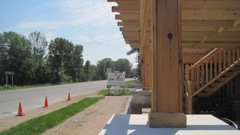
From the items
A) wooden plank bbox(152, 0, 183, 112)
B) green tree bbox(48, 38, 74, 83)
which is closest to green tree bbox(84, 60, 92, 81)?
green tree bbox(48, 38, 74, 83)

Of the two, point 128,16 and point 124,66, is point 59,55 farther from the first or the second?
point 128,16

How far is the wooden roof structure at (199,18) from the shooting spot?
571cm

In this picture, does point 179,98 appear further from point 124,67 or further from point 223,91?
point 124,67

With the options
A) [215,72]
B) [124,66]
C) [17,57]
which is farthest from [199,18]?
[124,66]

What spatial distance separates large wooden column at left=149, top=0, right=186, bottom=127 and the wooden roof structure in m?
1.98

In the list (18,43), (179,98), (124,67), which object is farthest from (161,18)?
(124,67)

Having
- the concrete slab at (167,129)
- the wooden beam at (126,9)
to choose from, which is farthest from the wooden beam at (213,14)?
the concrete slab at (167,129)

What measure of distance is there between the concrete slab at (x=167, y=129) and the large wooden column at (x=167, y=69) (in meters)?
0.09

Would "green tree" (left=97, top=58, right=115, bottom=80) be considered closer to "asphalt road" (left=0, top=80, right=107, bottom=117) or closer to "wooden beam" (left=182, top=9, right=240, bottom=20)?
"asphalt road" (left=0, top=80, right=107, bottom=117)

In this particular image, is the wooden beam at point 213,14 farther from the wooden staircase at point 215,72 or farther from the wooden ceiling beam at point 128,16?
the wooden staircase at point 215,72

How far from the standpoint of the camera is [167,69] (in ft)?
7.61

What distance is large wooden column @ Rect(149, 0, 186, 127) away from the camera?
7.59 ft

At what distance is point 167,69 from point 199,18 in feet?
14.6

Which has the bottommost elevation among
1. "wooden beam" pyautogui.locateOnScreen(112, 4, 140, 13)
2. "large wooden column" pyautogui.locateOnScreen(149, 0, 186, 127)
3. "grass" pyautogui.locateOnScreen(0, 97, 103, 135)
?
"grass" pyautogui.locateOnScreen(0, 97, 103, 135)
